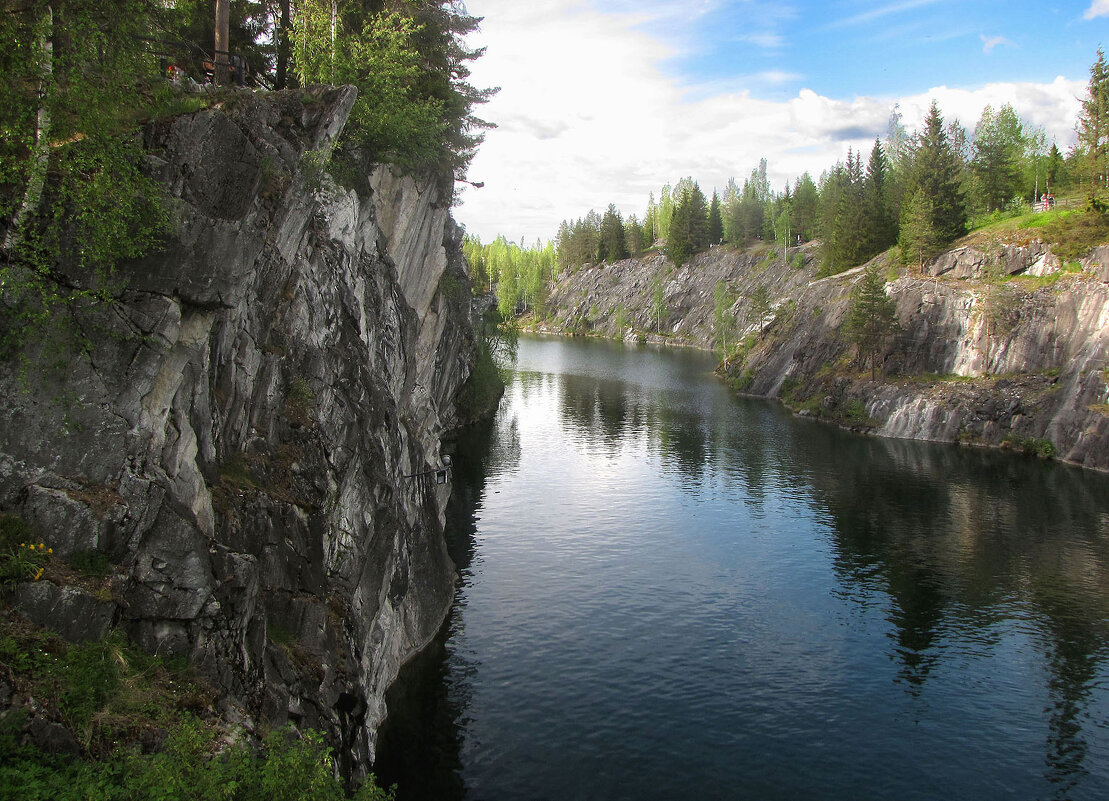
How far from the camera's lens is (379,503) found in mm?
29734

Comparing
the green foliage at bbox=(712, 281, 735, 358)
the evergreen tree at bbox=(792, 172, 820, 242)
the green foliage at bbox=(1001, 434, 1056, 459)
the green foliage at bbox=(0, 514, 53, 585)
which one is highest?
the evergreen tree at bbox=(792, 172, 820, 242)

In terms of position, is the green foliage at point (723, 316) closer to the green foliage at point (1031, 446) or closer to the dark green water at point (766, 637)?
the green foliage at point (1031, 446)

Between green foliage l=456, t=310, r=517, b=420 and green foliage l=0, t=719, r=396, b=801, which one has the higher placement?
green foliage l=456, t=310, r=517, b=420

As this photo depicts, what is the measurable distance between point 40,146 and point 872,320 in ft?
302

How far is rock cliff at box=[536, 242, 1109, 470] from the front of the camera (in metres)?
72.1

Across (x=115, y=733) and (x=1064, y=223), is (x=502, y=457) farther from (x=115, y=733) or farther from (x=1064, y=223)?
(x=1064, y=223)

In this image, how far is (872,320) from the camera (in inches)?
3659

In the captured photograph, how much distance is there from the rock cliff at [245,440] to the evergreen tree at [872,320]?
242 ft

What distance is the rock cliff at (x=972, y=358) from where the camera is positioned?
2837 inches

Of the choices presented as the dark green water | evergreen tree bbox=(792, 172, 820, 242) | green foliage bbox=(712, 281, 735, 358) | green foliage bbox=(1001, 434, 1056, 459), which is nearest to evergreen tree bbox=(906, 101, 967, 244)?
green foliage bbox=(1001, 434, 1056, 459)

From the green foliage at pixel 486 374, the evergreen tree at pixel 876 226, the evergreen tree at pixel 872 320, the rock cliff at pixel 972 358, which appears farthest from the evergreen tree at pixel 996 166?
the green foliage at pixel 486 374

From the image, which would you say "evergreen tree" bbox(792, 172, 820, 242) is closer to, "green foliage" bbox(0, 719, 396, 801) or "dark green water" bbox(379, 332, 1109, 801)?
"dark green water" bbox(379, 332, 1109, 801)

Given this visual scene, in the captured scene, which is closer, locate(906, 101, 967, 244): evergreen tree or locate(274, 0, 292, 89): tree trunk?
locate(274, 0, 292, 89): tree trunk

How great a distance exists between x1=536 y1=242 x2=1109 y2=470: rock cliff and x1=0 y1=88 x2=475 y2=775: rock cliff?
6531 cm
